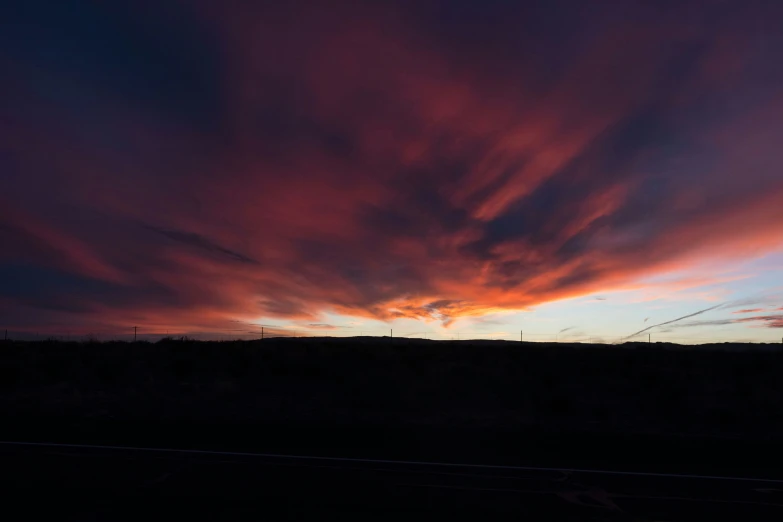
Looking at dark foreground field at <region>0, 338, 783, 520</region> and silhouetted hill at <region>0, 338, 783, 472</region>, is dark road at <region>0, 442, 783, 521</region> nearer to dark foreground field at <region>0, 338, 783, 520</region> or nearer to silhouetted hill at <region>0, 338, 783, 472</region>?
dark foreground field at <region>0, 338, 783, 520</region>

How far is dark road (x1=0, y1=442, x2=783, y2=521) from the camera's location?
24.2 feet

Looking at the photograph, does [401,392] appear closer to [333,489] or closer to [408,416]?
[408,416]

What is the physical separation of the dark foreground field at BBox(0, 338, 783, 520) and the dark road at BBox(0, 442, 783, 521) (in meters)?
0.08

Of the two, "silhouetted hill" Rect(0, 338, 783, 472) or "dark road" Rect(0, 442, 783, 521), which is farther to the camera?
"silhouetted hill" Rect(0, 338, 783, 472)

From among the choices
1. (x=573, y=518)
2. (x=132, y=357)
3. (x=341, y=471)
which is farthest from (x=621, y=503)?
(x=132, y=357)

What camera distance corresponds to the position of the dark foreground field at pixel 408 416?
9.37 meters

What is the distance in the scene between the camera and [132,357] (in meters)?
30.5

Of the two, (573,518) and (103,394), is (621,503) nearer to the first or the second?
(573,518)

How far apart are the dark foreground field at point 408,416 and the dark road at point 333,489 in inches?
3.1

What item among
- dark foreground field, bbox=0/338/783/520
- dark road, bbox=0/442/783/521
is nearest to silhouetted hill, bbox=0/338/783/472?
dark foreground field, bbox=0/338/783/520

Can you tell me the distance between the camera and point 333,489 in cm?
839

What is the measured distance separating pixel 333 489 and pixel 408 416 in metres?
9.77

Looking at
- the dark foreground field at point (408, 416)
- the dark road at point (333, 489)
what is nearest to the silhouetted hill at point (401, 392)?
the dark foreground field at point (408, 416)

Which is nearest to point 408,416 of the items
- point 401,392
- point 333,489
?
point 401,392
